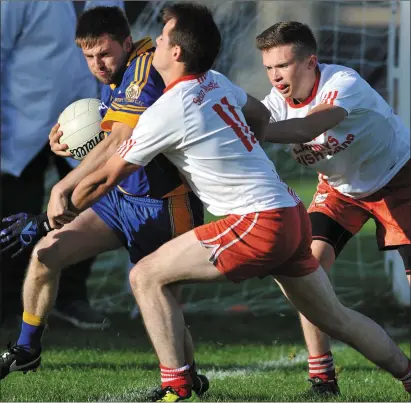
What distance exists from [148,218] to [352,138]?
4.11ft

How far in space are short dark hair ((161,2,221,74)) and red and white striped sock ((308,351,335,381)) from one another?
2040 millimetres

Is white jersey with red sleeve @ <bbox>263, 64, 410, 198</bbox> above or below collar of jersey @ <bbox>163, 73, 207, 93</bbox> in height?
below

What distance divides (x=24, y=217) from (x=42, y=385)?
1.21 meters

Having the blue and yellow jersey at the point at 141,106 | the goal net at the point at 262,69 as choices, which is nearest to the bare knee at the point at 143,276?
the blue and yellow jersey at the point at 141,106

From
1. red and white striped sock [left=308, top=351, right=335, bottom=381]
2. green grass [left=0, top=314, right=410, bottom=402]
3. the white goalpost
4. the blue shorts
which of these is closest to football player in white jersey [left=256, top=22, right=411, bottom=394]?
red and white striped sock [left=308, top=351, right=335, bottom=381]

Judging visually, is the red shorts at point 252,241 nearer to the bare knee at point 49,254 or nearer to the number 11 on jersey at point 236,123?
the number 11 on jersey at point 236,123

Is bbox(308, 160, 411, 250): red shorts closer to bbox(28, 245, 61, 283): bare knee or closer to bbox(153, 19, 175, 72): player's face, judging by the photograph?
bbox(28, 245, 61, 283): bare knee

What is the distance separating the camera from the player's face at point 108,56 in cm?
575

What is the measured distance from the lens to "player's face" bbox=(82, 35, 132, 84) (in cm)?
575

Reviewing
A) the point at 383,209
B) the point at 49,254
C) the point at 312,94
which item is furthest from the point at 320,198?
the point at 49,254

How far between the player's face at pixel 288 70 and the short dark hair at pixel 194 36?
0.81 metres

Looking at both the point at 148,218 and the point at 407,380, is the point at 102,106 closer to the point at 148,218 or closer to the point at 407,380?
the point at 148,218

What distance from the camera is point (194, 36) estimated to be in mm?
4809

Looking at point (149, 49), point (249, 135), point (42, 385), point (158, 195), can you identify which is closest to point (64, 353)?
point (42, 385)
